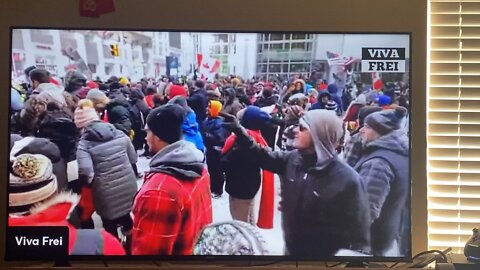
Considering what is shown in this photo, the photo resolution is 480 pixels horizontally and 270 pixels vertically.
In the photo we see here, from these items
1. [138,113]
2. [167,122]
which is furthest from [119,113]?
[167,122]

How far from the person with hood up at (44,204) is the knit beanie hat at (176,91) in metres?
0.50

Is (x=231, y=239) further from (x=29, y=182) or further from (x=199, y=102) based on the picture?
(x=29, y=182)

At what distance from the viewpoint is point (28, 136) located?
2.23 m

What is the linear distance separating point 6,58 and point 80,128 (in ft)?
1.55

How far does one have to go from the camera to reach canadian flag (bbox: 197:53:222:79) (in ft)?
7.44

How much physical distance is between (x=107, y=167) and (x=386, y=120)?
1.04 meters

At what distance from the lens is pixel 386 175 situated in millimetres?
2254

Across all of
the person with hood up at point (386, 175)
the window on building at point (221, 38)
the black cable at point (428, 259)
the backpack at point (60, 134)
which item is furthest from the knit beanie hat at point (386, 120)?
the backpack at point (60, 134)

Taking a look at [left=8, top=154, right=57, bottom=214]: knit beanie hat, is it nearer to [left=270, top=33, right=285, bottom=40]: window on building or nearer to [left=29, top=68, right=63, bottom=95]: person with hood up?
[left=29, top=68, right=63, bottom=95]: person with hood up

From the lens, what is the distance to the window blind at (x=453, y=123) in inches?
95.7

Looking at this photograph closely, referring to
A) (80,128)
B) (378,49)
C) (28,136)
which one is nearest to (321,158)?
(378,49)

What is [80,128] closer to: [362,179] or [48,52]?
[48,52]

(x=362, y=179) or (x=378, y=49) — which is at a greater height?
(x=378, y=49)

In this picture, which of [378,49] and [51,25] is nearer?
[378,49]
